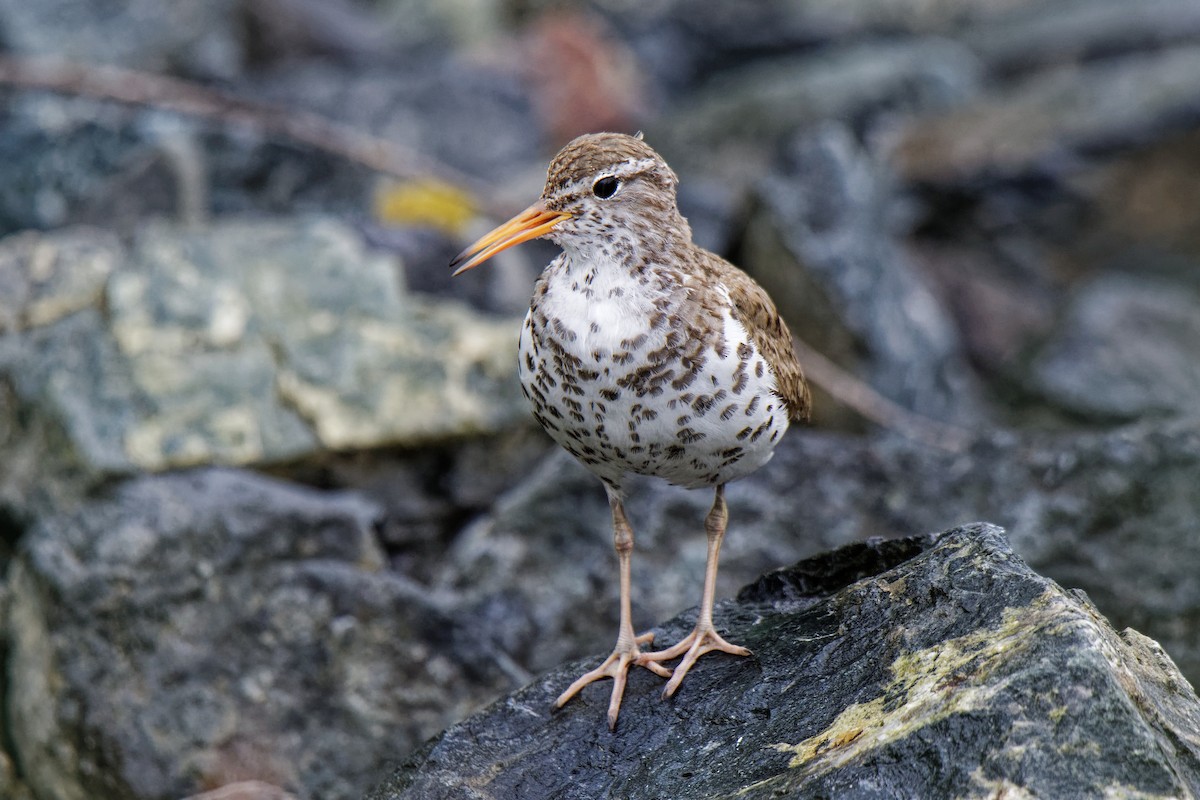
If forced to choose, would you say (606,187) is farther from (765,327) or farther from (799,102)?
(799,102)

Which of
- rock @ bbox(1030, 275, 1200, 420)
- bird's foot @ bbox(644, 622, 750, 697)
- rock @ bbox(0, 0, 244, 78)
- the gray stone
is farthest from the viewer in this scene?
the gray stone

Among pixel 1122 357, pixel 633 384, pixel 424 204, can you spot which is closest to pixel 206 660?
pixel 633 384

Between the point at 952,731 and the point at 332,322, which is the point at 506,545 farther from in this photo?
the point at 952,731

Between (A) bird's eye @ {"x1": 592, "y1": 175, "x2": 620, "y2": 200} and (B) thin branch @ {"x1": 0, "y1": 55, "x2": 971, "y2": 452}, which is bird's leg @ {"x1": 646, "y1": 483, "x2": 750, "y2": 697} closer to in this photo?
(A) bird's eye @ {"x1": 592, "y1": 175, "x2": 620, "y2": 200}

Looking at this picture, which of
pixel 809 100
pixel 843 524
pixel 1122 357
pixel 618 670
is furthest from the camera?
pixel 809 100

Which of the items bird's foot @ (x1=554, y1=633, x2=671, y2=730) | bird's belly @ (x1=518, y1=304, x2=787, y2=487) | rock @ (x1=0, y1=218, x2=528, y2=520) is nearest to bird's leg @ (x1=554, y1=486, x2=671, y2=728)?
bird's foot @ (x1=554, y1=633, x2=671, y2=730)

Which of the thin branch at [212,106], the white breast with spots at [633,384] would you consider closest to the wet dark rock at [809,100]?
the thin branch at [212,106]
